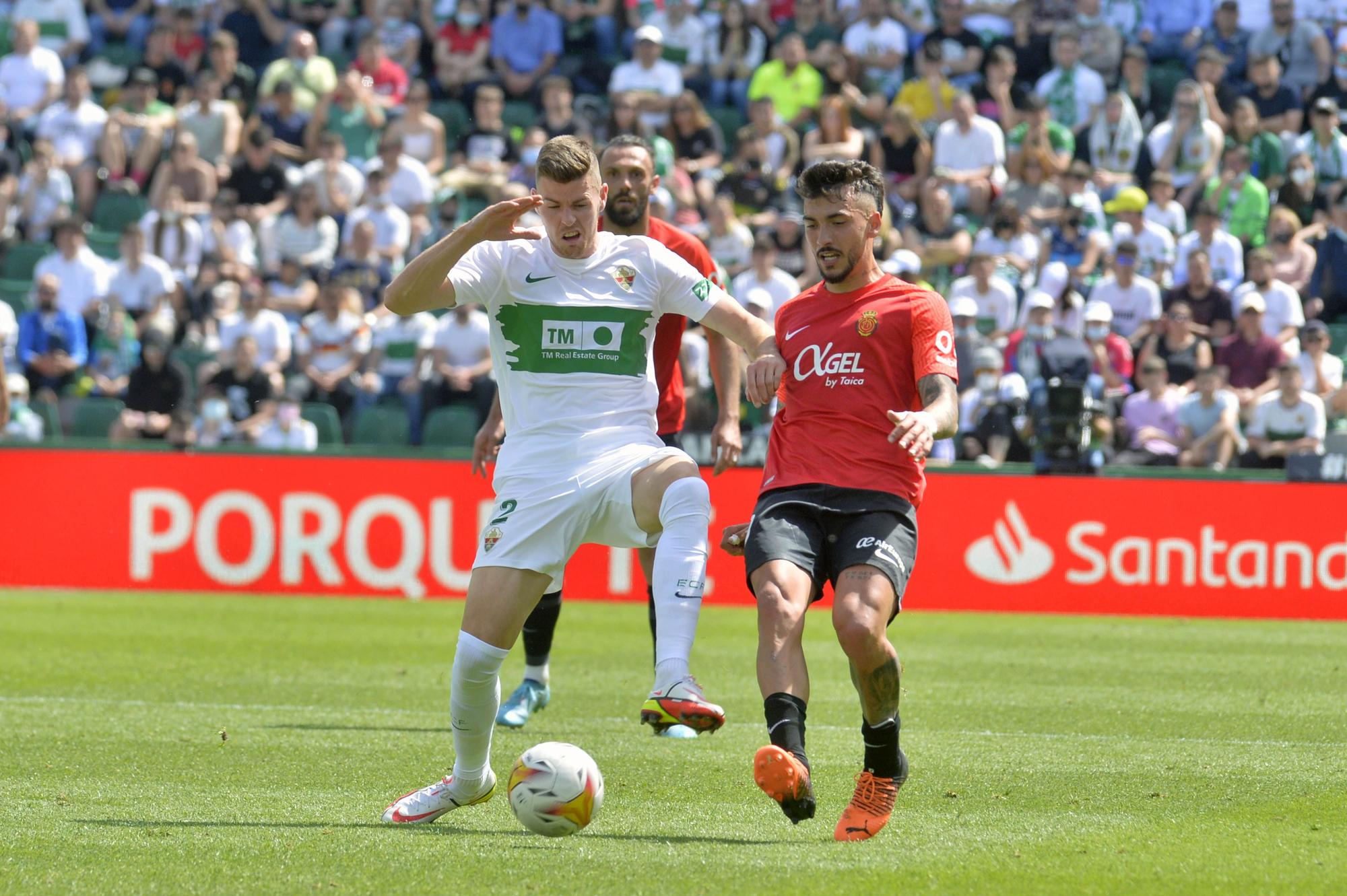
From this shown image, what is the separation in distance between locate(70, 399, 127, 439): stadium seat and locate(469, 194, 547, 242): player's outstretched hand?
1287cm

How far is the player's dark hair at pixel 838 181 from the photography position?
19.7 feet

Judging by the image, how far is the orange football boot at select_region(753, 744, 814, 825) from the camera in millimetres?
5293

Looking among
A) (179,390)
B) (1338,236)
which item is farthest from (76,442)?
(1338,236)

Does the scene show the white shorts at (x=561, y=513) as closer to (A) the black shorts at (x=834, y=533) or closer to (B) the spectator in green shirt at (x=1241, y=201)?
(A) the black shorts at (x=834, y=533)

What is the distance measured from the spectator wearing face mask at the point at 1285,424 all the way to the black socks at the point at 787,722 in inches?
443

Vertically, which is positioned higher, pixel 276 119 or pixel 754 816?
pixel 276 119

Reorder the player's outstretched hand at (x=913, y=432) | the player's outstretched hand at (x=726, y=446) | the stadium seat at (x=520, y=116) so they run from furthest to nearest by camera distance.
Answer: the stadium seat at (x=520, y=116) → the player's outstretched hand at (x=726, y=446) → the player's outstretched hand at (x=913, y=432)

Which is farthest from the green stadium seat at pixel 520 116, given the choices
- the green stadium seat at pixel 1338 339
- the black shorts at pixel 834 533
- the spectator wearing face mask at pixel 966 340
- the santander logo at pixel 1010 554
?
the black shorts at pixel 834 533

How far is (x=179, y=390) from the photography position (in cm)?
1800

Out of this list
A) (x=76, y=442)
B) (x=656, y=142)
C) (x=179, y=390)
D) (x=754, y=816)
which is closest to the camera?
(x=754, y=816)

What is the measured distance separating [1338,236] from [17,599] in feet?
42.6

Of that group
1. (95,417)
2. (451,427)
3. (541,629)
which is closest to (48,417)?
(95,417)

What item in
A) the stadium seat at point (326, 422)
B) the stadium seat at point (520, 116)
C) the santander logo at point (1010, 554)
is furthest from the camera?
the stadium seat at point (520, 116)

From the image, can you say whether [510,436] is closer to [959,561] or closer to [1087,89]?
[959,561]
